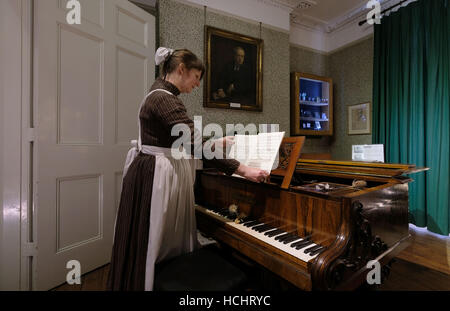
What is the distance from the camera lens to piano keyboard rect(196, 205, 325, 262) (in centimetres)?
98

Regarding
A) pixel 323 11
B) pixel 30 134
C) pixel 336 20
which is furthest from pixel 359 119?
pixel 30 134

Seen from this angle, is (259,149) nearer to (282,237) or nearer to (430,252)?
→ (282,237)

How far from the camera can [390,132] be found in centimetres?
332

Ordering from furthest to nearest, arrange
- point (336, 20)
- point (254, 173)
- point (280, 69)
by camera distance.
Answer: point (336, 20)
point (280, 69)
point (254, 173)

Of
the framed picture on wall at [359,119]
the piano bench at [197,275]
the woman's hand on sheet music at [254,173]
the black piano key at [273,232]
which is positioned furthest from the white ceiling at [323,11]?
the piano bench at [197,275]

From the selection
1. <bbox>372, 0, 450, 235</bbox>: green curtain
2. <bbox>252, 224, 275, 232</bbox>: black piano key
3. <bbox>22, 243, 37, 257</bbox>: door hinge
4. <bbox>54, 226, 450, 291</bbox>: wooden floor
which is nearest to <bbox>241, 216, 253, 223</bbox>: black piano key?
<bbox>252, 224, 275, 232</bbox>: black piano key

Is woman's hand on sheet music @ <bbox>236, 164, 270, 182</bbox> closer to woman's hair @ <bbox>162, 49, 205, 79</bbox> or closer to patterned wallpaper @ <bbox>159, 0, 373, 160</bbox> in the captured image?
woman's hair @ <bbox>162, 49, 205, 79</bbox>

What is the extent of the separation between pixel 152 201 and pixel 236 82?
2399 mm

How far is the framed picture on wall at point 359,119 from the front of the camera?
12.5ft

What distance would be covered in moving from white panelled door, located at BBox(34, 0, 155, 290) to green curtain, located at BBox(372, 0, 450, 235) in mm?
3423

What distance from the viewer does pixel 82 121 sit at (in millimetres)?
2004

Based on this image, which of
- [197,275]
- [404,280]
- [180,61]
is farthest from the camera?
[404,280]

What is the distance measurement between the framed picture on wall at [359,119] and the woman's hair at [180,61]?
3611mm

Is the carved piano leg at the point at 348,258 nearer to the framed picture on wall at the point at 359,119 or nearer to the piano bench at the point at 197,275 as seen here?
the piano bench at the point at 197,275
